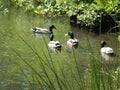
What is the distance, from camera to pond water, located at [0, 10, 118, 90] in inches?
452

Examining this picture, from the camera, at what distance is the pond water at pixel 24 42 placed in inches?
452

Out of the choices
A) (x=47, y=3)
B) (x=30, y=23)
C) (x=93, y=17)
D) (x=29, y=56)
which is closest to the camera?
(x=29, y=56)

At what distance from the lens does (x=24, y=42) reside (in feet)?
27.0

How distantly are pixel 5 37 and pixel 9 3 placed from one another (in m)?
14.8

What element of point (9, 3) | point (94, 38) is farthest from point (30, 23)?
point (9, 3)

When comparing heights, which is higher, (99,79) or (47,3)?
(99,79)

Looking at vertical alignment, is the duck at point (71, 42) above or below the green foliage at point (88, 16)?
below

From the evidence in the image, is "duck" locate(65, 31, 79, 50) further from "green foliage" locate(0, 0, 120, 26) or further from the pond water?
"green foliage" locate(0, 0, 120, 26)

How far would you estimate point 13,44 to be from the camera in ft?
53.3

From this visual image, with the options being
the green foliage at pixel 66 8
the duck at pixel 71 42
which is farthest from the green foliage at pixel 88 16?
the duck at pixel 71 42

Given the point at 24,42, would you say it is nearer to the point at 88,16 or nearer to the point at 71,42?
the point at 71,42

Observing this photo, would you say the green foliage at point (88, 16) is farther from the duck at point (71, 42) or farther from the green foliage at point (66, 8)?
the duck at point (71, 42)

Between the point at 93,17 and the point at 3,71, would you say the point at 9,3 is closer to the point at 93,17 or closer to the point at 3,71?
the point at 93,17

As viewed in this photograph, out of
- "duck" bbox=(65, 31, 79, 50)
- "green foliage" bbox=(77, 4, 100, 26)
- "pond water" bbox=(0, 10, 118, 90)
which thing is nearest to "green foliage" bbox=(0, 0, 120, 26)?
"green foliage" bbox=(77, 4, 100, 26)
